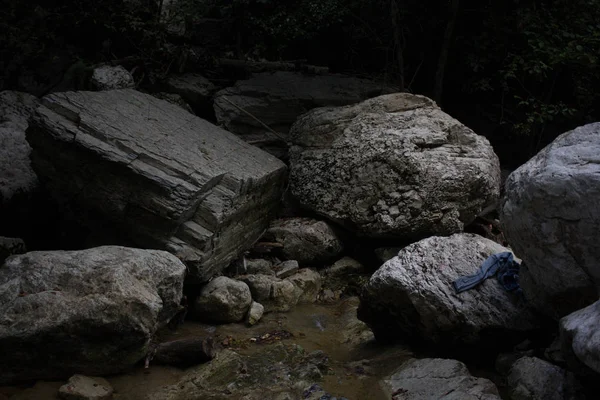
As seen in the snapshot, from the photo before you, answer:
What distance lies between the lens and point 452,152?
682 cm

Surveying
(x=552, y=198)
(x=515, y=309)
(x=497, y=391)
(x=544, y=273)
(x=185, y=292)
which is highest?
(x=552, y=198)

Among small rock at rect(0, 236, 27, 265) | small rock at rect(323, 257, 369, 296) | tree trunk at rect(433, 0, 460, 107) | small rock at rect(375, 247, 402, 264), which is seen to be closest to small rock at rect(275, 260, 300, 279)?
small rock at rect(323, 257, 369, 296)

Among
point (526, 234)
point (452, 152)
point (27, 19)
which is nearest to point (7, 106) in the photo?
point (27, 19)

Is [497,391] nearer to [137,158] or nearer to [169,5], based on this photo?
[137,158]

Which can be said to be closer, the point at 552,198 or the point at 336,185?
the point at 552,198

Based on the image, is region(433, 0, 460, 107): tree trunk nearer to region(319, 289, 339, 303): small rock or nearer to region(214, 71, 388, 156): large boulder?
region(214, 71, 388, 156): large boulder

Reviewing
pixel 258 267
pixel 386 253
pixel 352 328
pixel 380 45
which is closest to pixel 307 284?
pixel 258 267

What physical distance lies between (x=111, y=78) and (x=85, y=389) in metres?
4.82

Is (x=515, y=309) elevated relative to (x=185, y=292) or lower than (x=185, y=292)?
elevated

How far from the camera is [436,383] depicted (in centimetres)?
434

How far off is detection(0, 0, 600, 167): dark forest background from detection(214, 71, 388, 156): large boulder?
90 centimetres

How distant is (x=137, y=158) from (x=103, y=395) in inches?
89.9

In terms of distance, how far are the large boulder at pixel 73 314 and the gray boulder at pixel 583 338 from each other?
9.46ft

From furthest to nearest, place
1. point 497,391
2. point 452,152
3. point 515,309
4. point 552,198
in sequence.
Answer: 1. point 452,152
2. point 515,309
3. point 497,391
4. point 552,198
